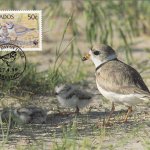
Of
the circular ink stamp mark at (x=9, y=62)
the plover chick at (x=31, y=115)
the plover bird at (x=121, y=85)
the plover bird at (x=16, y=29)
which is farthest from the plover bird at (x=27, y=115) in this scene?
the plover bird at (x=16, y=29)

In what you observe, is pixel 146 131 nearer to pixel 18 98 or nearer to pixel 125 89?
pixel 125 89

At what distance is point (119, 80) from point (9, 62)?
1463 mm

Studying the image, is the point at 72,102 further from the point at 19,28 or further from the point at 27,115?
the point at 19,28

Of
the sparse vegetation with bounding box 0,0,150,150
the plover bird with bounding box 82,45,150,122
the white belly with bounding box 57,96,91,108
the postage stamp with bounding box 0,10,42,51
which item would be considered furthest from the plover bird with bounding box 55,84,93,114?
the postage stamp with bounding box 0,10,42,51

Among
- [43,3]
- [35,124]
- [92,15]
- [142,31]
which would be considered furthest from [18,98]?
[43,3]

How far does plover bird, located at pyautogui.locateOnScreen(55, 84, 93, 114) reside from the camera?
21.1 ft

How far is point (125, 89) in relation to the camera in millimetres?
5836

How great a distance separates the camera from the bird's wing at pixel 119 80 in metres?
5.85

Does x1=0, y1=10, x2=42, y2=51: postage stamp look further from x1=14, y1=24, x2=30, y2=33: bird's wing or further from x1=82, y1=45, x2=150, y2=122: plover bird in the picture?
x1=82, y1=45, x2=150, y2=122: plover bird

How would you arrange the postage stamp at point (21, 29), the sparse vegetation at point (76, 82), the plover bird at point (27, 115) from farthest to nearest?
the postage stamp at point (21, 29)
the plover bird at point (27, 115)
the sparse vegetation at point (76, 82)

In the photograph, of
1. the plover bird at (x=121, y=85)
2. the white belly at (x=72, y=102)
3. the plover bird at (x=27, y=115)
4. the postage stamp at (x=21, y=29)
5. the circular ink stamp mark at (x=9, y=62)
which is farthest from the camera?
the circular ink stamp mark at (x=9, y=62)

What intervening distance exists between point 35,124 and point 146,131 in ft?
3.27

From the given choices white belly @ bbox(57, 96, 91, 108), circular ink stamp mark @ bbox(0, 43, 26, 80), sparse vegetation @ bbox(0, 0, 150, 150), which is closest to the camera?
sparse vegetation @ bbox(0, 0, 150, 150)

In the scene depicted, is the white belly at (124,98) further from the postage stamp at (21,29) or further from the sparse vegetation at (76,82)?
the postage stamp at (21,29)
